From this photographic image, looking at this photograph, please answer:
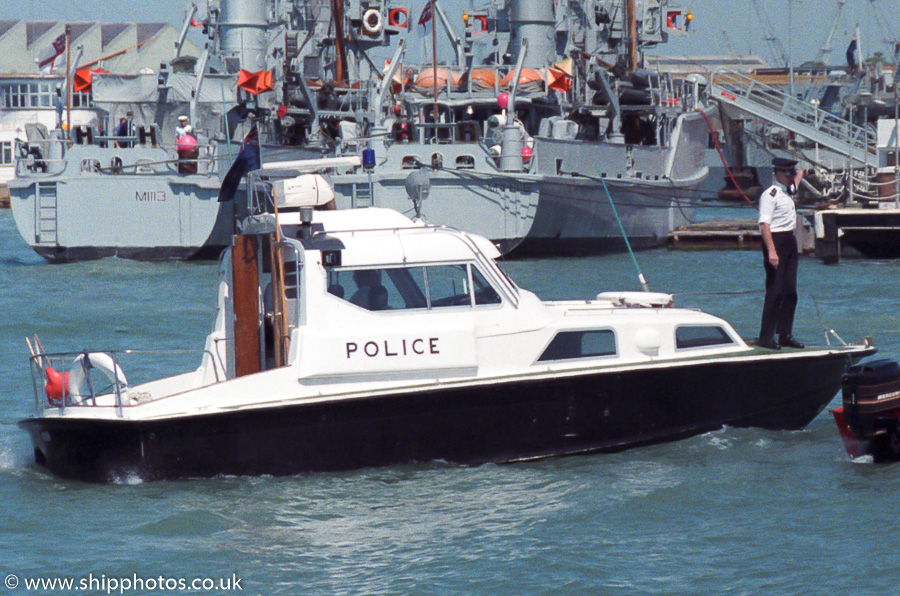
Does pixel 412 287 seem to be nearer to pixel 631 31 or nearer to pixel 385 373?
pixel 385 373

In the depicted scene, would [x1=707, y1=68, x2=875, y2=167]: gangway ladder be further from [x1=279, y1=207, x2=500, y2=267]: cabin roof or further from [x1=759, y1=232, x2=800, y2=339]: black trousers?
[x1=279, y1=207, x2=500, y2=267]: cabin roof

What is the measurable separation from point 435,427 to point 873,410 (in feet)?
12.0

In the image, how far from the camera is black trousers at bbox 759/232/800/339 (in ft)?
42.2

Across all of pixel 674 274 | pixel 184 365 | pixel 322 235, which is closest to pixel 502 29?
pixel 674 274

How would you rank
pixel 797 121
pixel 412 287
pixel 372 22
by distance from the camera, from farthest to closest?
pixel 797 121 < pixel 372 22 < pixel 412 287

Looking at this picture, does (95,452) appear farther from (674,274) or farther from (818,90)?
(818,90)

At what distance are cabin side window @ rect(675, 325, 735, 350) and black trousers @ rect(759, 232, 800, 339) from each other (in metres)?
0.54

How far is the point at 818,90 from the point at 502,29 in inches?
1647

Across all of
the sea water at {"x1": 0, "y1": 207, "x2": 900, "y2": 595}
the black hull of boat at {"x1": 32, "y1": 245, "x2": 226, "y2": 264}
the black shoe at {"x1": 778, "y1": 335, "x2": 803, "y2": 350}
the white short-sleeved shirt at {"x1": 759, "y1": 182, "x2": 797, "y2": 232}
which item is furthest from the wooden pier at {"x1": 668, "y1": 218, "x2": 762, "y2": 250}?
the white short-sleeved shirt at {"x1": 759, "y1": 182, "x2": 797, "y2": 232}

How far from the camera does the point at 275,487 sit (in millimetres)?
11375

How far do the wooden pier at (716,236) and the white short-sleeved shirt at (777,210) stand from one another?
22235 mm

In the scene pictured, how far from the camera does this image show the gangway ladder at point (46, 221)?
33.5 metres

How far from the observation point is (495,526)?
10.7m

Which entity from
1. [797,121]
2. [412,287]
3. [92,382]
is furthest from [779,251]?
[797,121]
